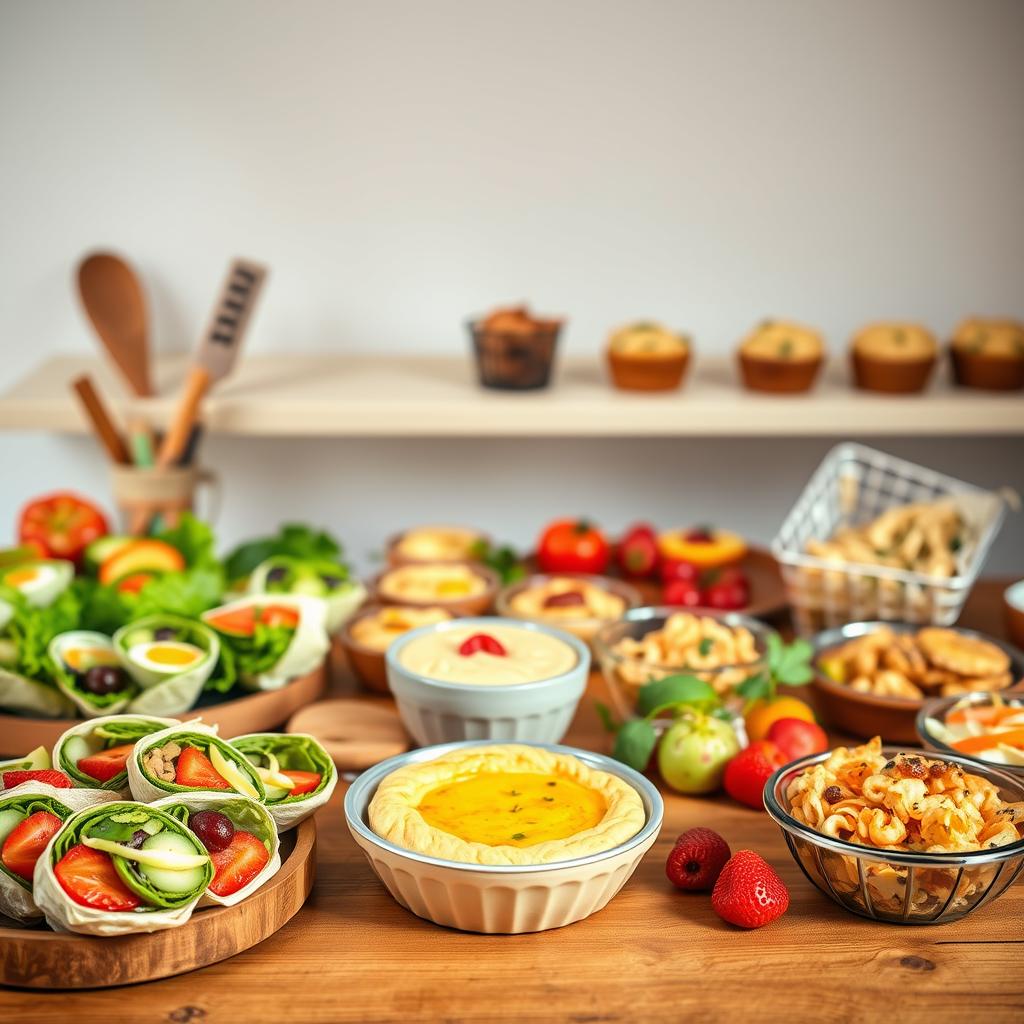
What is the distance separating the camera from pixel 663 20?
351 centimetres

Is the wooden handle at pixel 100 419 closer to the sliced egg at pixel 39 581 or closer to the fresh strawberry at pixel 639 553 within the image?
the sliced egg at pixel 39 581

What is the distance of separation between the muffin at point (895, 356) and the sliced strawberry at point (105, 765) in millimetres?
2243

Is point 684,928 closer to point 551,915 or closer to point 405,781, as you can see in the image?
point 551,915

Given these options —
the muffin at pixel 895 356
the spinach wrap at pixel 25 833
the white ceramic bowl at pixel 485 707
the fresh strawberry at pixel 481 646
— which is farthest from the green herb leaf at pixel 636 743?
the muffin at pixel 895 356

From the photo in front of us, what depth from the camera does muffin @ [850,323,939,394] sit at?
319 centimetres

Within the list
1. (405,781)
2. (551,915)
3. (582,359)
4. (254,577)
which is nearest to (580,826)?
(551,915)

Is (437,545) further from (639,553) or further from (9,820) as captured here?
(9,820)

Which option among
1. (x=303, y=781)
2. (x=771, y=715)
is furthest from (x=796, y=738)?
(x=303, y=781)

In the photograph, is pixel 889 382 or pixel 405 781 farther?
pixel 889 382

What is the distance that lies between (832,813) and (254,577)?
132 centimetres

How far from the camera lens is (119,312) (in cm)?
328

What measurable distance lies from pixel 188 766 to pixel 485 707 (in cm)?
52

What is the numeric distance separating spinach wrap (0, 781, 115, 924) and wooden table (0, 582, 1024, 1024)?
107 millimetres

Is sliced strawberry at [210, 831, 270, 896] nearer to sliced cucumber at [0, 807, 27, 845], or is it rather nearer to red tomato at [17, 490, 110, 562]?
sliced cucumber at [0, 807, 27, 845]
